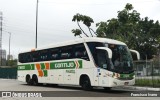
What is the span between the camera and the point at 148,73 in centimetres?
2791

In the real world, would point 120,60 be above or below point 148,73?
above

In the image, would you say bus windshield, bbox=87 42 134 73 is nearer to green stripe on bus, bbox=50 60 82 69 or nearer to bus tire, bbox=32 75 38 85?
green stripe on bus, bbox=50 60 82 69

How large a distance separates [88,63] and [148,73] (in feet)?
23.5

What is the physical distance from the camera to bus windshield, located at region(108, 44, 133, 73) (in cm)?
2133

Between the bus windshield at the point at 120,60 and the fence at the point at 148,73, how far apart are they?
520 centimetres

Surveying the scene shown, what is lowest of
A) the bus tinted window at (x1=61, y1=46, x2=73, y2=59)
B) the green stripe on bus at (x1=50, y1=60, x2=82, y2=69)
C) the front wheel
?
the front wheel

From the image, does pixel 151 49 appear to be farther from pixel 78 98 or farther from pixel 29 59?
pixel 78 98

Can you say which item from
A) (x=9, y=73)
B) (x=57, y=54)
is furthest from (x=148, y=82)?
(x=9, y=73)

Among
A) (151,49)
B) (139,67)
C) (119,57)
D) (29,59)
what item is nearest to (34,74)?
(29,59)

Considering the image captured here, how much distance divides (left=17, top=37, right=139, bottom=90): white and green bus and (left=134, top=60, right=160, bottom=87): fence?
4309mm

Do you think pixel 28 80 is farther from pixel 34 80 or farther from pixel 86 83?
pixel 86 83

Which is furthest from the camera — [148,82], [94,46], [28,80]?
[28,80]

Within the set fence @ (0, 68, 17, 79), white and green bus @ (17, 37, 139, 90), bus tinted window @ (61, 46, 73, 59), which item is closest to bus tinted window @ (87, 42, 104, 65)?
white and green bus @ (17, 37, 139, 90)

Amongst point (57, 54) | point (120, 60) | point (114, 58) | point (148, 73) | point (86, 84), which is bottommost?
point (86, 84)
